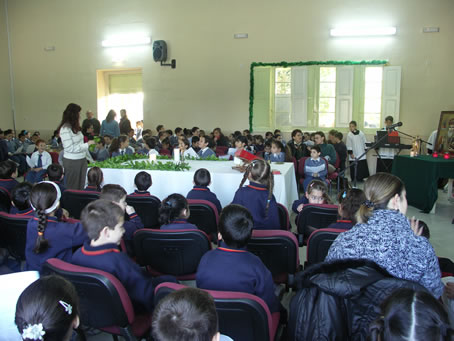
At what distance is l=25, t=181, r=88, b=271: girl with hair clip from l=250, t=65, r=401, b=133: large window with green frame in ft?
27.0

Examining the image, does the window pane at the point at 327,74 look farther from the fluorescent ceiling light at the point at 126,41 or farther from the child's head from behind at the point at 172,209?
the child's head from behind at the point at 172,209

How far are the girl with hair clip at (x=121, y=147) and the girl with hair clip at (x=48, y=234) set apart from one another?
4.02m

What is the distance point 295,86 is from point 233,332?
8.84 meters

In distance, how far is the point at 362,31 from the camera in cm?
910

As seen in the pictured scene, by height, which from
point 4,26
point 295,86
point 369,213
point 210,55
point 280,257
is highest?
point 4,26

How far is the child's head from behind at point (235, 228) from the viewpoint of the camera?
1820 mm

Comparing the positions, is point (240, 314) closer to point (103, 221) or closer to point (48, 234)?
point (103, 221)

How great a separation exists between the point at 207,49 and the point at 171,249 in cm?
882

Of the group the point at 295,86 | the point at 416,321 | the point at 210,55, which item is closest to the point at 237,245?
the point at 416,321

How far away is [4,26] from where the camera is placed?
12367 millimetres

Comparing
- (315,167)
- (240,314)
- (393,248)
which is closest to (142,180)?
(240,314)

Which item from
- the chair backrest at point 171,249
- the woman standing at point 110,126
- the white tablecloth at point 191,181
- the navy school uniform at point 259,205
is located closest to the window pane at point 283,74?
the woman standing at point 110,126

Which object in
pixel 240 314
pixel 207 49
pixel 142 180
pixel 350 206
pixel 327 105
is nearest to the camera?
pixel 240 314

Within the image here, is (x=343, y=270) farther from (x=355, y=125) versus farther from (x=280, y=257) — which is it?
(x=355, y=125)
